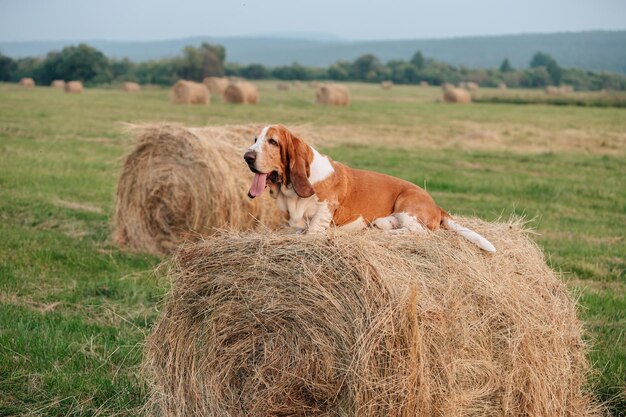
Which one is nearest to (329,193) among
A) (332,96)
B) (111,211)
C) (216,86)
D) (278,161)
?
(278,161)

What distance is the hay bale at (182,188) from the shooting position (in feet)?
31.6

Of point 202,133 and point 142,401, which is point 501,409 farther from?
point 202,133

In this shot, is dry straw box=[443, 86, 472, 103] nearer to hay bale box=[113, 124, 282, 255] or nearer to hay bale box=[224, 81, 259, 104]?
hay bale box=[224, 81, 259, 104]

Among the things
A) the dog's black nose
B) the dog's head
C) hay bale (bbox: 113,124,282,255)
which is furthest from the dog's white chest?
hay bale (bbox: 113,124,282,255)

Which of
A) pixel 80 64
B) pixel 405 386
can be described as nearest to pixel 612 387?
pixel 405 386

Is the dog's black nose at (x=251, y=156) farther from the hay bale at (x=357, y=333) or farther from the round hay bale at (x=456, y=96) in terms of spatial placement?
the round hay bale at (x=456, y=96)

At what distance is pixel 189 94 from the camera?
36.1 m

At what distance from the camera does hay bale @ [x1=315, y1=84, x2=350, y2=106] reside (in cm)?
3866

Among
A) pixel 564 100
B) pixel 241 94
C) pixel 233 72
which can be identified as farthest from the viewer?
pixel 233 72

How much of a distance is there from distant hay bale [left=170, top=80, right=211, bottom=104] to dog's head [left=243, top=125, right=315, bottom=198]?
103ft

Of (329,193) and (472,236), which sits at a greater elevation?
(329,193)

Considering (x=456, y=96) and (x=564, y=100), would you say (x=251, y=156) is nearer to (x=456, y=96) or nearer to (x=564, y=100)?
(x=456, y=96)

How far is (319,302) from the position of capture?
441 centimetres

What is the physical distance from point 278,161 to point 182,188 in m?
4.67
